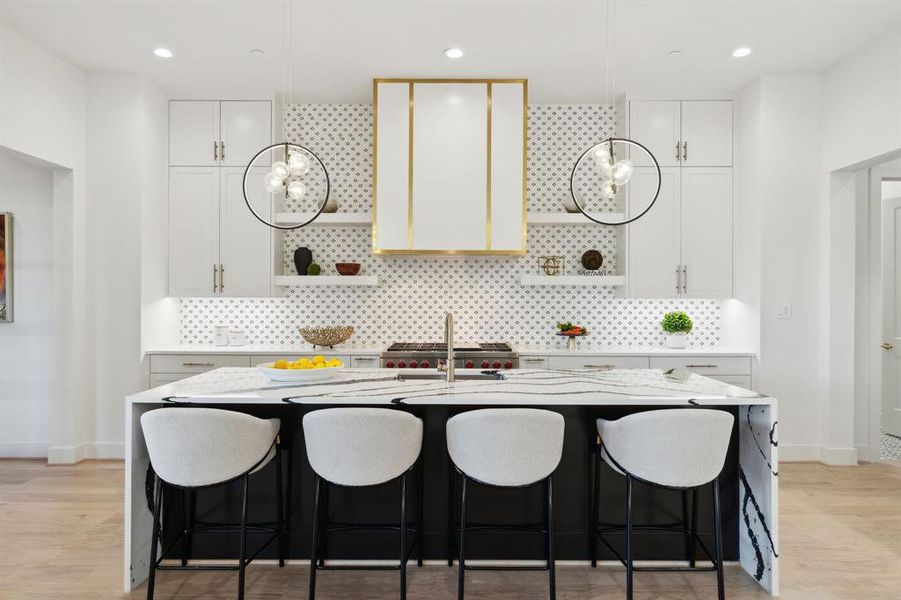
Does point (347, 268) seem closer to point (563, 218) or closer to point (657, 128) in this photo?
point (563, 218)

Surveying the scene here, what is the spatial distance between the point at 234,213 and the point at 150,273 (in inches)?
32.6

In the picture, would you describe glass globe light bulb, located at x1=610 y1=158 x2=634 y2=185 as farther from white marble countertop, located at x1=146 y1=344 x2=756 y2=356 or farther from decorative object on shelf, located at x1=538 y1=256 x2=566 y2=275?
decorative object on shelf, located at x1=538 y1=256 x2=566 y2=275

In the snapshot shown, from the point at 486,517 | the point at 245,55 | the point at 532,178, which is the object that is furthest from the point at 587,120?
the point at 486,517

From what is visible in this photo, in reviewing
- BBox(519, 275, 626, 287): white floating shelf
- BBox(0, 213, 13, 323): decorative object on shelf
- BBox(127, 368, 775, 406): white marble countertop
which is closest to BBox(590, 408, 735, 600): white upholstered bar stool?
BBox(127, 368, 775, 406): white marble countertop

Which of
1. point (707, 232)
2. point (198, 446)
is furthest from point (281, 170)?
point (707, 232)

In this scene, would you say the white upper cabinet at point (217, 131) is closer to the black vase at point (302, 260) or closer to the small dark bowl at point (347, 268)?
the black vase at point (302, 260)

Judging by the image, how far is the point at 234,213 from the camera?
4637 mm

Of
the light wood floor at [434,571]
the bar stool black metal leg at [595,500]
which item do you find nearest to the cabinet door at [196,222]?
the light wood floor at [434,571]

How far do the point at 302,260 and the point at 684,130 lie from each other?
3471 millimetres

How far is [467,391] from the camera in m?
2.49

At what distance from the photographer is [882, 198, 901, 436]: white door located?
5070mm

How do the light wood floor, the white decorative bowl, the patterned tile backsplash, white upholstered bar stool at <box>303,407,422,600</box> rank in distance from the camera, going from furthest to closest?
the patterned tile backsplash → the white decorative bowl → the light wood floor → white upholstered bar stool at <box>303,407,422,600</box>

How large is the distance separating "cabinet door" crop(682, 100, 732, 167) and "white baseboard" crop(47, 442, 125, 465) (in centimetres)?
532

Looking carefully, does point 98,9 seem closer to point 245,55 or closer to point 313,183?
point 245,55
